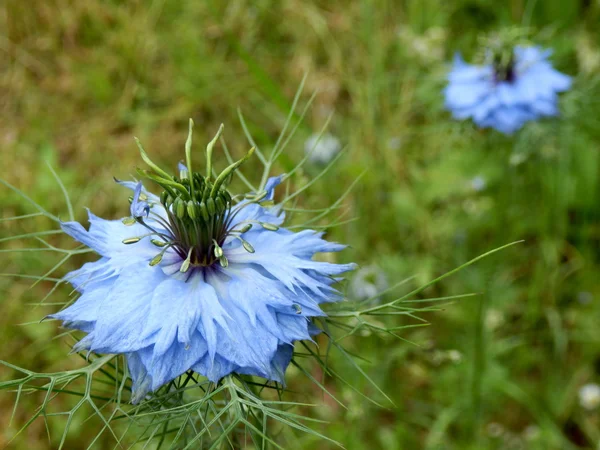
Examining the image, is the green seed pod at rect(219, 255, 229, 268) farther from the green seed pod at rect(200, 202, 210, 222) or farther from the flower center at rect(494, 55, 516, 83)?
the flower center at rect(494, 55, 516, 83)

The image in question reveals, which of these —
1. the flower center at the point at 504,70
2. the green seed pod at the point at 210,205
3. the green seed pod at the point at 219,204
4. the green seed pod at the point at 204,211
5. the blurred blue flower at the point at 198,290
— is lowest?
the blurred blue flower at the point at 198,290

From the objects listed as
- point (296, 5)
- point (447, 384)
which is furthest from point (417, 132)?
point (447, 384)

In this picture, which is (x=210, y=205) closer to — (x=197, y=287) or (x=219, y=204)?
(x=219, y=204)

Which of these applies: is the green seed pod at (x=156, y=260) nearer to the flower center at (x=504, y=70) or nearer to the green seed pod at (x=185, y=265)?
the green seed pod at (x=185, y=265)

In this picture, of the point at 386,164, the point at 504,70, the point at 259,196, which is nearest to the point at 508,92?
the point at 504,70

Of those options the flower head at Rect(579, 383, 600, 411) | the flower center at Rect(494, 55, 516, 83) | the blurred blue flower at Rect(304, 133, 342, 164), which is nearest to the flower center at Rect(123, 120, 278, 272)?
the flower center at Rect(494, 55, 516, 83)

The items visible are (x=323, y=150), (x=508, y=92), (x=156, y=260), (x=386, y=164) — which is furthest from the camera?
(x=386, y=164)

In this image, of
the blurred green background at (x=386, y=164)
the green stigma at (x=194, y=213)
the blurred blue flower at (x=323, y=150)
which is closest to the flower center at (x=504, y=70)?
the blurred green background at (x=386, y=164)
